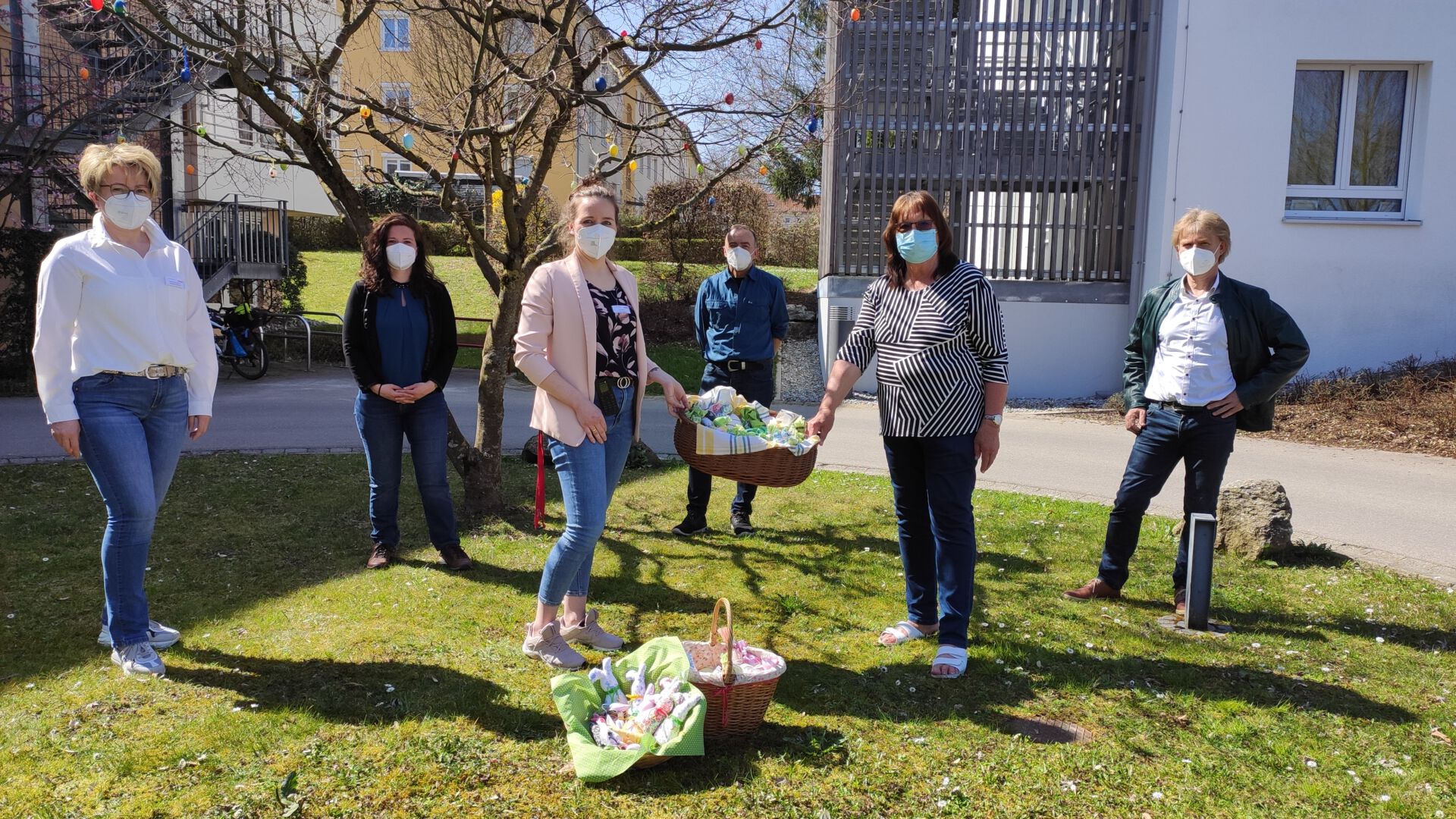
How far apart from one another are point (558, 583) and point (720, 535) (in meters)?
2.48

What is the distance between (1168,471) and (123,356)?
4717mm

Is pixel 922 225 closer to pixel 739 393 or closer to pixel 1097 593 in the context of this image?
pixel 1097 593

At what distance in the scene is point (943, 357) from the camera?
4.16 metres

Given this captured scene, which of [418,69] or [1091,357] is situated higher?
A: [418,69]

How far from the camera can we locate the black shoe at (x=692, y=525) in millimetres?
6512

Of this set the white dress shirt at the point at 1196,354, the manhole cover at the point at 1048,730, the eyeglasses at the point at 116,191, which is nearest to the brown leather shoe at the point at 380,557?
the eyeglasses at the point at 116,191

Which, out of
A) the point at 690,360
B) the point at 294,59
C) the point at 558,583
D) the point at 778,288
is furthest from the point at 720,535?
the point at 690,360

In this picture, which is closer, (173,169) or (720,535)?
(720,535)

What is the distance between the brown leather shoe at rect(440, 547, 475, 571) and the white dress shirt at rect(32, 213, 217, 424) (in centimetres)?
194

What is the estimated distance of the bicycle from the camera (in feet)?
48.3

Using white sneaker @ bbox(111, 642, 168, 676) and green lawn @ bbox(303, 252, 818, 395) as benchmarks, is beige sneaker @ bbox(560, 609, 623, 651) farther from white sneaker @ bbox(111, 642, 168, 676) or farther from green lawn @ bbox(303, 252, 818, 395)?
green lawn @ bbox(303, 252, 818, 395)

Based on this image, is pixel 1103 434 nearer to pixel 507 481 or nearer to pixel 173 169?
pixel 507 481

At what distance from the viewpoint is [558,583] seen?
4.10 m

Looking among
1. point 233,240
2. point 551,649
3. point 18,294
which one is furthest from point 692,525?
point 233,240
